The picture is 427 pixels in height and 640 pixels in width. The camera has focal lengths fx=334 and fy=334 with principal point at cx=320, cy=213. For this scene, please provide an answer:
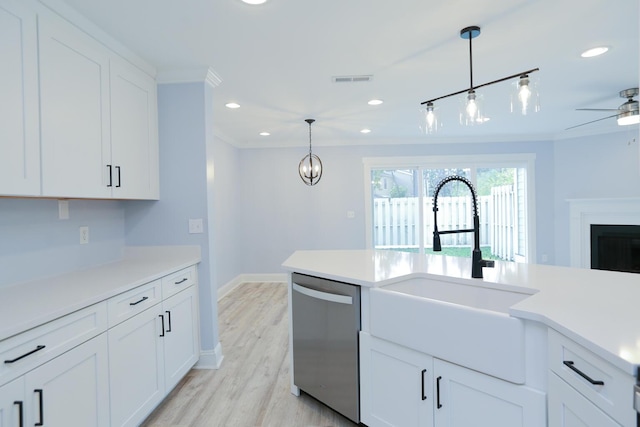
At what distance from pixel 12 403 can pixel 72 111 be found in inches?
57.2

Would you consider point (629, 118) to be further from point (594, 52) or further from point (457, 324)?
point (457, 324)

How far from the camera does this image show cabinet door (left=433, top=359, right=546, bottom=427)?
3.88 feet

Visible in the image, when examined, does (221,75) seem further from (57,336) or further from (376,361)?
(376,361)

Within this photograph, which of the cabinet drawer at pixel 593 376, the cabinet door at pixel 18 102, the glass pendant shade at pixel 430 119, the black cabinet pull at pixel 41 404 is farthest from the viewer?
the glass pendant shade at pixel 430 119

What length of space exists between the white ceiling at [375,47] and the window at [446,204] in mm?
1859

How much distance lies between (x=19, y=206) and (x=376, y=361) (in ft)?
6.88

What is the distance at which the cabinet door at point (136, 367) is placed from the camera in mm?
1695

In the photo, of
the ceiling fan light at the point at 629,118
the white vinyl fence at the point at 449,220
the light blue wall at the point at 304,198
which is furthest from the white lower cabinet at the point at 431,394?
the white vinyl fence at the point at 449,220

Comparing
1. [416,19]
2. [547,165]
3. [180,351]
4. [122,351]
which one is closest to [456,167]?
[547,165]

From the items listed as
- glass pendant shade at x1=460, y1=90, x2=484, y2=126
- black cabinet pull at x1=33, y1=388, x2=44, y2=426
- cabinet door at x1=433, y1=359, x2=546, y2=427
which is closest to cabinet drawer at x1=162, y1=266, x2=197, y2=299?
black cabinet pull at x1=33, y1=388, x2=44, y2=426

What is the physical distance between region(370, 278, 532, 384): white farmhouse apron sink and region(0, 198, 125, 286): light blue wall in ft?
6.25

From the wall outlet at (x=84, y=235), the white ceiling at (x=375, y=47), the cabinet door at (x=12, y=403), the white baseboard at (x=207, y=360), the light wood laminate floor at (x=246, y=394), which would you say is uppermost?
the white ceiling at (x=375, y=47)

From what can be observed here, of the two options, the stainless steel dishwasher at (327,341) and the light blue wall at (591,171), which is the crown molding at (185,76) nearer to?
the stainless steel dishwasher at (327,341)

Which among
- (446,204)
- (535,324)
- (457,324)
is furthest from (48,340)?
(446,204)
